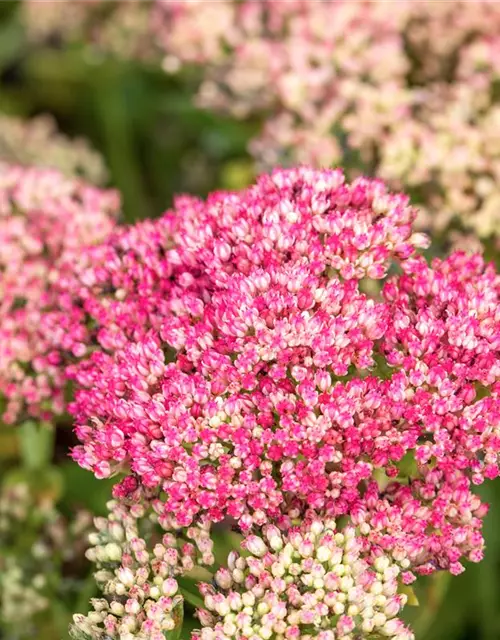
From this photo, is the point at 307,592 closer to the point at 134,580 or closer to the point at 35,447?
the point at 134,580

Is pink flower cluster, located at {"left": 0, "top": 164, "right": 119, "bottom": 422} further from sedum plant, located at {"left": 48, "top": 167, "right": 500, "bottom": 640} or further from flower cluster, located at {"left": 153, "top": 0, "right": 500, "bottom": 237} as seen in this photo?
flower cluster, located at {"left": 153, "top": 0, "right": 500, "bottom": 237}

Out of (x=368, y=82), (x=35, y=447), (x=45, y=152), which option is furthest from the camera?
(x=45, y=152)

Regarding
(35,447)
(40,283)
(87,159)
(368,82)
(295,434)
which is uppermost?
(87,159)

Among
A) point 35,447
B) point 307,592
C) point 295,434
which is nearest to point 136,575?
point 307,592

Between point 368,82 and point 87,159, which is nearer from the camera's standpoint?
point 368,82

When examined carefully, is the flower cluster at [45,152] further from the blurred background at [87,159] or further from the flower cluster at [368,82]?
the flower cluster at [368,82]
